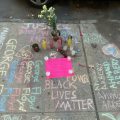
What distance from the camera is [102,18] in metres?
6.47

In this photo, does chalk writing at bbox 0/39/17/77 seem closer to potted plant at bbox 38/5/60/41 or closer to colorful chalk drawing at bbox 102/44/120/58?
potted plant at bbox 38/5/60/41

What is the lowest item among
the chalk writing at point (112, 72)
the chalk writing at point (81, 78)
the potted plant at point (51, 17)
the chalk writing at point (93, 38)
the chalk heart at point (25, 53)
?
the chalk writing at point (112, 72)

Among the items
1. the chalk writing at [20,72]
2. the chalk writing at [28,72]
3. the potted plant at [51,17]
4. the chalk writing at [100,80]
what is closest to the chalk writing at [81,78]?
the chalk writing at [100,80]

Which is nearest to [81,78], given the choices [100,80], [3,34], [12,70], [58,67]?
[100,80]

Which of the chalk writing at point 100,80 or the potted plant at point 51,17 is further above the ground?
the potted plant at point 51,17

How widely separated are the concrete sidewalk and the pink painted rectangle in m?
0.09

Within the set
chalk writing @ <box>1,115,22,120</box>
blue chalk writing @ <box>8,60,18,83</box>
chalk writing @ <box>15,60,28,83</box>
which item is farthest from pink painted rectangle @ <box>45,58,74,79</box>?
chalk writing @ <box>1,115,22,120</box>

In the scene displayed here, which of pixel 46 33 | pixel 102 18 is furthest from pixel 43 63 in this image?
pixel 102 18

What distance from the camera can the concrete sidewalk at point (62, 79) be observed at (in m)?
4.26

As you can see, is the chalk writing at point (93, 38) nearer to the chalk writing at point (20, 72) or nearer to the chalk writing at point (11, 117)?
the chalk writing at point (20, 72)

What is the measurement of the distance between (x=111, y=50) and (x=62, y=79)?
1.24 metres

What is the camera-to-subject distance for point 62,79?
4789mm

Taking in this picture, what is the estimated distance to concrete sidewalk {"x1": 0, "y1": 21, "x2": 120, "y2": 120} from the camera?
4.26 m

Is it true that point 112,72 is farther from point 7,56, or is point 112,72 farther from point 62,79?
point 7,56
